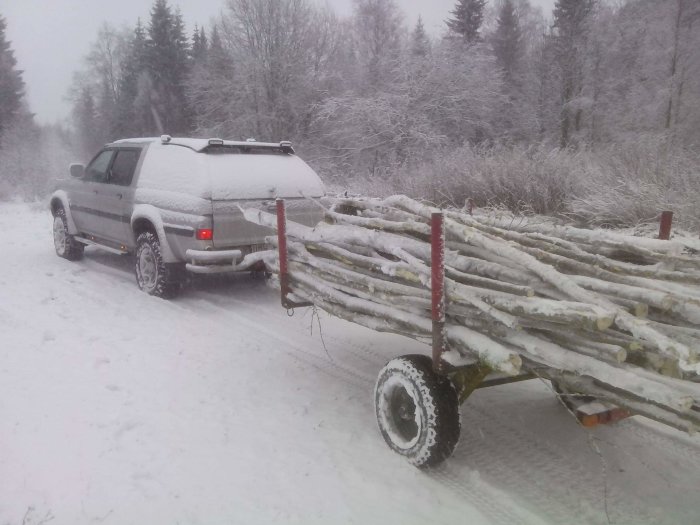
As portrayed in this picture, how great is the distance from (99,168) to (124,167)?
0.85m

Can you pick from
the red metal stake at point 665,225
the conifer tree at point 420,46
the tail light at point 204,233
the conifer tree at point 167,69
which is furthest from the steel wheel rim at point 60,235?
the conifer tree at point 167,69

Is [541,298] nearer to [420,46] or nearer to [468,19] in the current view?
[420,46]

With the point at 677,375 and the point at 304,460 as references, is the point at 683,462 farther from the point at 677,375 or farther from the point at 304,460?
the point at 304,460

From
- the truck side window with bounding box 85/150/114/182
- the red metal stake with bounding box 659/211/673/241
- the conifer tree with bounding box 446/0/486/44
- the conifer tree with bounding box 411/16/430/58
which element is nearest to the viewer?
the red metal stake with bounding box 659/211/673/241

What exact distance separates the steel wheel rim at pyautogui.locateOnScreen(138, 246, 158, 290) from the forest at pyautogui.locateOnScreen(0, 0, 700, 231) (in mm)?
6851

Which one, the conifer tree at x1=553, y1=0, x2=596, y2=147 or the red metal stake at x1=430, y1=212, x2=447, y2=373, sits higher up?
the conifer tree at x1=553, y1=0, x2=596, y2=147

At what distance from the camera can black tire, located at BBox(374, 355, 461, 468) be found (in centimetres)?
299

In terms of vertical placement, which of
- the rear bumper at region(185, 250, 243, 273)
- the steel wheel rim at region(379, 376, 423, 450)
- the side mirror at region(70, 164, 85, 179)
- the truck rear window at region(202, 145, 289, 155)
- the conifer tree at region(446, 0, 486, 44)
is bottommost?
the steel wheel rim at region(379, 376, 423, 450)

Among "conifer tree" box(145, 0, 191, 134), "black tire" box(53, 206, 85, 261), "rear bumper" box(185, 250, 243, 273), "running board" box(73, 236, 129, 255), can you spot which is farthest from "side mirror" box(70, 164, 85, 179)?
"conifer tree" box(145, 0, 191, 134)

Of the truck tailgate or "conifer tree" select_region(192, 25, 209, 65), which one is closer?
the truck tailgate

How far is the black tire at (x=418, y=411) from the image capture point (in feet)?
9.80

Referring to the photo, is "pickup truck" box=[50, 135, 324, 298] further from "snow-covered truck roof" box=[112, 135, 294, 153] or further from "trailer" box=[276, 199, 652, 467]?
"trailer" box=[276, 199, 652, 467]

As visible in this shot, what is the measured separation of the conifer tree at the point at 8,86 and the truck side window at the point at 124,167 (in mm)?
32468

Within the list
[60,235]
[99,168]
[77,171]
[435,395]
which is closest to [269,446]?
[435,395]
